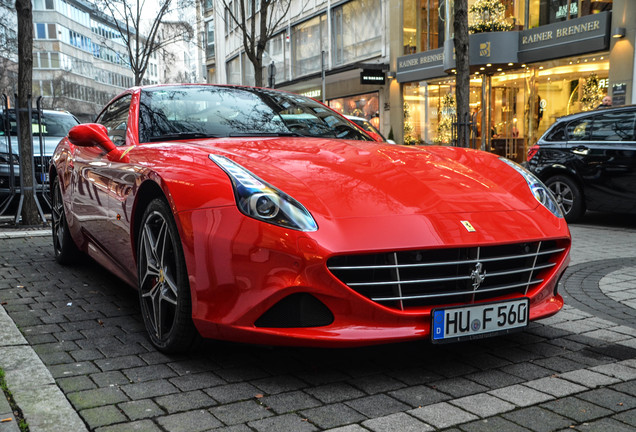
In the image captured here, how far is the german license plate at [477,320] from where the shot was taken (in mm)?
2791

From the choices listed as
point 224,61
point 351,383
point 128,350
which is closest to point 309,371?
point 351,383

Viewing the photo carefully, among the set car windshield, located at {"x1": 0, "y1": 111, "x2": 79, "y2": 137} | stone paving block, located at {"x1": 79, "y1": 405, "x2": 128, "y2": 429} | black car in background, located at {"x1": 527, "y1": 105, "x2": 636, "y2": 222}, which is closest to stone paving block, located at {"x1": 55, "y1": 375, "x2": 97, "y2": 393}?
stone paving block, located at {"x1": 79, "y1": 405, "x2": 128, "y2": 429}

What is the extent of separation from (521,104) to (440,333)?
684 inches

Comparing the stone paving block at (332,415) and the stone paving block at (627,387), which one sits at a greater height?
the stone paving block at (332,415)

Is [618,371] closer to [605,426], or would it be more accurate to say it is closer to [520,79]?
[605,426]

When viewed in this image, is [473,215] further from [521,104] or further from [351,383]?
[521,104]

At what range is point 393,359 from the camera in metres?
3.19

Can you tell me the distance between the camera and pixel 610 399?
268 centimetres

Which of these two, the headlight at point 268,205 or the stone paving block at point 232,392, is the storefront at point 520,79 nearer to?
the headlight at point 268,205

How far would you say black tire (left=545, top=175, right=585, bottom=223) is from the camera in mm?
8898

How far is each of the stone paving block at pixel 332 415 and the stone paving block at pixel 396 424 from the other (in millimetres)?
60

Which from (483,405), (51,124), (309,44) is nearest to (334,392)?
(483,405)

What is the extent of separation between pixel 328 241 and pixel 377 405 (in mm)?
680

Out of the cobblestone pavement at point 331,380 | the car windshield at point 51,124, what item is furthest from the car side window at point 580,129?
the car windshield at point 51,124
